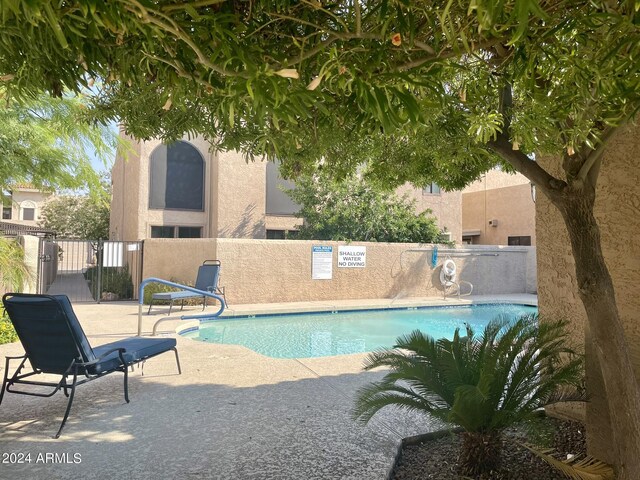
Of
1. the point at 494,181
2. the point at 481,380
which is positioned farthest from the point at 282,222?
the point at 494,181

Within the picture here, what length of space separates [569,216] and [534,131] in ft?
1.97

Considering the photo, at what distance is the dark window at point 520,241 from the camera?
24.8 metres

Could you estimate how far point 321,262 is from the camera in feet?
51.4

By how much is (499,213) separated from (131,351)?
83.7 ft

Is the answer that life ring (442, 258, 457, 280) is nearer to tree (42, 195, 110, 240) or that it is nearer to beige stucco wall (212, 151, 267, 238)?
beige stucco wall (212, 151, 267, 238)

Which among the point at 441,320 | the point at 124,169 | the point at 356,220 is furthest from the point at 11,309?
the point at 124,169

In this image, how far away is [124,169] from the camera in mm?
21938

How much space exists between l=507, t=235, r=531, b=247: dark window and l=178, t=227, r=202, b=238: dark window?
17.0m

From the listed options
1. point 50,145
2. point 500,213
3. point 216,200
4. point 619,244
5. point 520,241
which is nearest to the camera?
point 619,244

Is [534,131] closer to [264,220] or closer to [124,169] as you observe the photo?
[264,220]

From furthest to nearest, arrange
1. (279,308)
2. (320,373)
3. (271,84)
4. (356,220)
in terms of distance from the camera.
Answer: (356,220) < (279,308) < (320,373) < (271,84)

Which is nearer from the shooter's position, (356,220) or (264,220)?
(356,220)

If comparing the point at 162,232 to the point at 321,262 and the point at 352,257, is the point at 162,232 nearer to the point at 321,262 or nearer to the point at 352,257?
the point at 321,262

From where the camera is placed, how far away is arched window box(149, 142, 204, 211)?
18.2 metres
